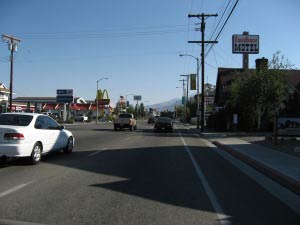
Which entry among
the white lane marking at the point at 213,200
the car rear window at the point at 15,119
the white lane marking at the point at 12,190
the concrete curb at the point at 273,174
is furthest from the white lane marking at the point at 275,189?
the car rear window at the point at 15,119

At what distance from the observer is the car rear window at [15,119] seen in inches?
548

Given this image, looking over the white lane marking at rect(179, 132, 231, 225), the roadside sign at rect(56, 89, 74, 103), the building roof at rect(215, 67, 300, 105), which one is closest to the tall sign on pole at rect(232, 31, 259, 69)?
the building roof at rect(215, 67, 300, 105)

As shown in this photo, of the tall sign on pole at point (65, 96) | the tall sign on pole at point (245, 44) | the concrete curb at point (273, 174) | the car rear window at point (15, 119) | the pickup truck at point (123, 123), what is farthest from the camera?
the tall sign on pole at point (65, 96)

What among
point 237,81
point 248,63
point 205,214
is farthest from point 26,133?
point 248,63

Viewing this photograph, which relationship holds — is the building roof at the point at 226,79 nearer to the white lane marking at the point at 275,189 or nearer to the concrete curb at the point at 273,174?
the concrete curb at the point at 273,174

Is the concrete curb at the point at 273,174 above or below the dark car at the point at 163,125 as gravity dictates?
below

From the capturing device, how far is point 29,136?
13375 mm

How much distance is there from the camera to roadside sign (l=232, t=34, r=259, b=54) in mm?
63938

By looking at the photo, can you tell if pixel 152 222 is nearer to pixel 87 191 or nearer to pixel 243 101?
pixel 87 191

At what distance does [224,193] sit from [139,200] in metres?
2.07

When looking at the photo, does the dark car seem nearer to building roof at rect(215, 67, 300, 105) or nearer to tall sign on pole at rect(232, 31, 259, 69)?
building roof at rect(215, 67, 300, 105)

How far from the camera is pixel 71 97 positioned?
89.1m

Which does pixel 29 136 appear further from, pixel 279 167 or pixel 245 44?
pixel 245 44

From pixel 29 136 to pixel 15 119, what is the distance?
1.13 metres
